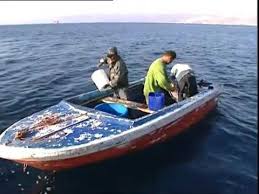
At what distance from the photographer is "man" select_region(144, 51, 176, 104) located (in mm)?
10164

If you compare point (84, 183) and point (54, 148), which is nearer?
point (54, 148)

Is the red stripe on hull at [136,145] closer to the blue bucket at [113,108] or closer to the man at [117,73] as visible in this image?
the blue bucket at [113,108]

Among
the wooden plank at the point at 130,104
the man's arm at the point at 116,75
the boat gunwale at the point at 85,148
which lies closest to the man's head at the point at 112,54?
the man's arm at the point at 116,75

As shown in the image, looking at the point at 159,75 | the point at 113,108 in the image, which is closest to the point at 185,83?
the point at 159,75

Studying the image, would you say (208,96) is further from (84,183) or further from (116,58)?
(84,183)

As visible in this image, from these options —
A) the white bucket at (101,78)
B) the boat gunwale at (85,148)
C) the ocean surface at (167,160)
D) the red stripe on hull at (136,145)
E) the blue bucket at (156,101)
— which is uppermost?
the white bucket at (101,78)

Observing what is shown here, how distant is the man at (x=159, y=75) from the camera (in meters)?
10.2

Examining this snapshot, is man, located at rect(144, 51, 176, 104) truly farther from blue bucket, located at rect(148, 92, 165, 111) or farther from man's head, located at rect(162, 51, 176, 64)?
blue bucket, located at rect(148, 92, 165, 111)

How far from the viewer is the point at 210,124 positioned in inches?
498

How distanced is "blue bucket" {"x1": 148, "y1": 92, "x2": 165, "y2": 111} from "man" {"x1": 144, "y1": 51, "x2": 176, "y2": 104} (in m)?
0.29

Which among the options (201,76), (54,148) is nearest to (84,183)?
(54,148)

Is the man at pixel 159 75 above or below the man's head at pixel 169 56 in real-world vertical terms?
below

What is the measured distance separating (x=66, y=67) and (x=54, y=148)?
16170mm

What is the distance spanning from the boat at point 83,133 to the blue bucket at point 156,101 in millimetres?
201
